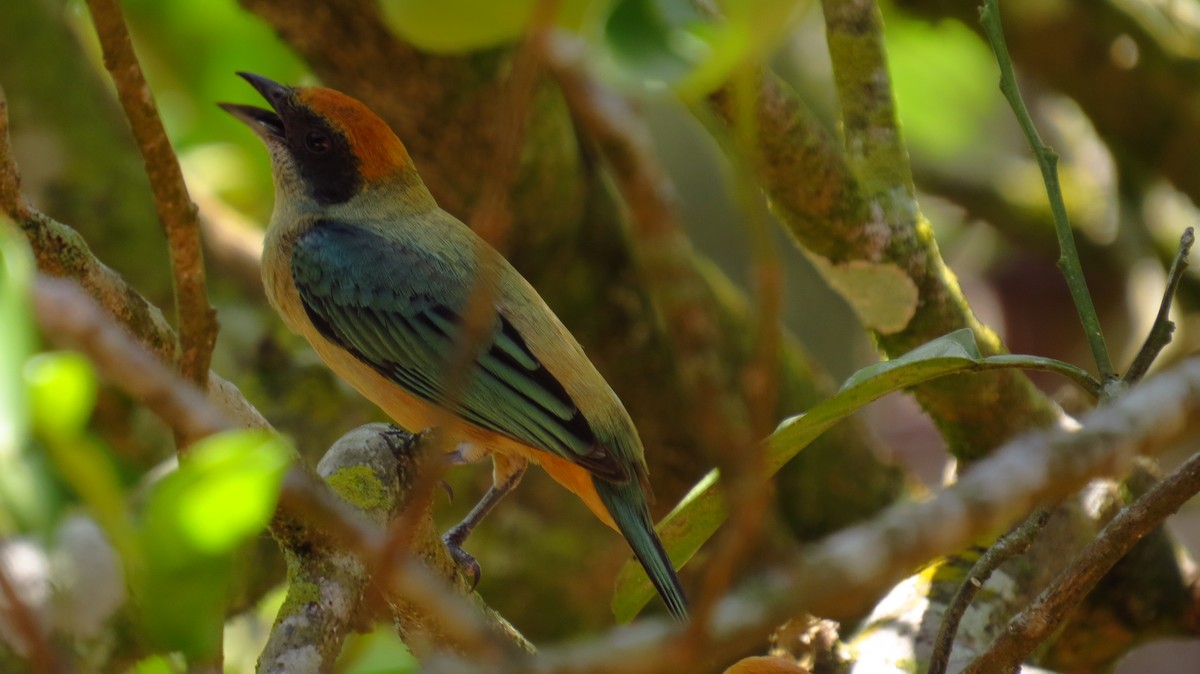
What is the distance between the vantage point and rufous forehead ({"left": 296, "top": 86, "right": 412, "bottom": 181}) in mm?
4613

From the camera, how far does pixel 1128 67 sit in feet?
19.9

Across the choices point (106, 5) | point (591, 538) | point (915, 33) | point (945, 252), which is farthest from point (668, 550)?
point (945, 252)

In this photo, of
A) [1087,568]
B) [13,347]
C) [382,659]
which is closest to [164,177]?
[382,659]

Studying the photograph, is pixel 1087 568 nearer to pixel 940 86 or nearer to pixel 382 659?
pixel 382 659

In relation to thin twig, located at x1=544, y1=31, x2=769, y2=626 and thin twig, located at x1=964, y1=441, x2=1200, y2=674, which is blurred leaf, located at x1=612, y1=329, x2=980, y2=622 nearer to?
thin twig, located at x1=964, y1=441, x2=1200, y2=674

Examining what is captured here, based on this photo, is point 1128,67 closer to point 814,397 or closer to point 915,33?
point 915,33

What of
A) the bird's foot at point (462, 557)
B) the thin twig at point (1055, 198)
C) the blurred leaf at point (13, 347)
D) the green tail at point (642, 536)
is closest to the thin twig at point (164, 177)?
the bird's foot at point (462, 557)

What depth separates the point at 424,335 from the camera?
4.24m

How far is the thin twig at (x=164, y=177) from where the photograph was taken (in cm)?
301

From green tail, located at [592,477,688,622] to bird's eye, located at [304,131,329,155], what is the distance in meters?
1.81

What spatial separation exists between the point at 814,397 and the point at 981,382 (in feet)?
6.51

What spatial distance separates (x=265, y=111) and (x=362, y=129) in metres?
0.47

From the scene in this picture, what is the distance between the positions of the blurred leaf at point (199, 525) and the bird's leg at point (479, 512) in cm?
235

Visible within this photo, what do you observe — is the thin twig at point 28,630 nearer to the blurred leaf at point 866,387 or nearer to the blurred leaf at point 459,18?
the blurred leaf at point 459,18
